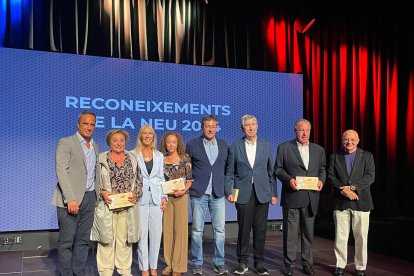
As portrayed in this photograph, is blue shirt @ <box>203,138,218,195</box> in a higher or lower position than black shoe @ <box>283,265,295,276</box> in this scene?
higher

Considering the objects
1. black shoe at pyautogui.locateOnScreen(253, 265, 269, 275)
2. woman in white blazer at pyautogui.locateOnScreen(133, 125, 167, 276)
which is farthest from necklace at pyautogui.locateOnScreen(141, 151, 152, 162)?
black shoe at pyautogui.locateOnScreen(253, 265, 269, 275)

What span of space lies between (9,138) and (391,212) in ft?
17.5

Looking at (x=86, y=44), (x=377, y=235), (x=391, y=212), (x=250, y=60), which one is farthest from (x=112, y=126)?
(x=391, y=212)

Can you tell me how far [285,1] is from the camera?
6.88 m

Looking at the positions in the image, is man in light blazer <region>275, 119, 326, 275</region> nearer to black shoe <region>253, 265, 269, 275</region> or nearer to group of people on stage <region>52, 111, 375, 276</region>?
group of people on stage <region>52, 111, 375, 276</region>

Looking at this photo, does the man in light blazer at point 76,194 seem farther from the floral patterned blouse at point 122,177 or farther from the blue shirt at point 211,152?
the blue shirt at point 211,152

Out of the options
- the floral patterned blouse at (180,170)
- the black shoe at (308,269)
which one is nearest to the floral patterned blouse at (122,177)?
the floral patterned blouse at (180,170)

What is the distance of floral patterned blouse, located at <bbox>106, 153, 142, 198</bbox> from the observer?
11.5ft

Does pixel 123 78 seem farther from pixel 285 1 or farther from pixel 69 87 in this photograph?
pixel 285 1

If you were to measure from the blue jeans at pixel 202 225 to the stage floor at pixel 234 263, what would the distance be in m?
0.20

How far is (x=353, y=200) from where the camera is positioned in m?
4.00

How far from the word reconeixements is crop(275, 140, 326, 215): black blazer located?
198 cm

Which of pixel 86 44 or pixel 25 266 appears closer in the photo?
pixel 25 266

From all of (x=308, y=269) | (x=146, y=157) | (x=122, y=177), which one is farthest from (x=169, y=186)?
(x=308, y=269)
